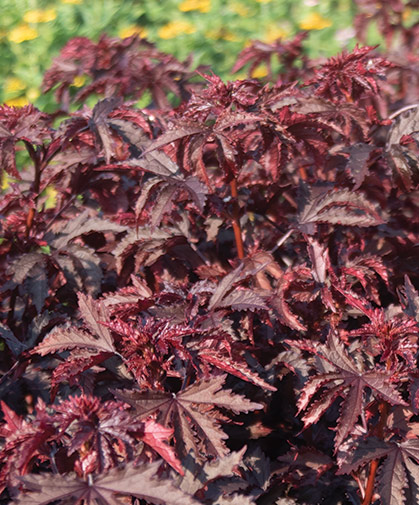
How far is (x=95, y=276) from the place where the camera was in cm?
187

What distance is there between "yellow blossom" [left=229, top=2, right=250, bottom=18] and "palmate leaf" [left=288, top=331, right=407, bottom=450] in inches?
202

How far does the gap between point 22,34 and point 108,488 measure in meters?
5.38

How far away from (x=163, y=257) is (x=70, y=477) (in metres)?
1.03

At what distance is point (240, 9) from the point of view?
6.03 m

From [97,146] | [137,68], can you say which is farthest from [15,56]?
[97,146]

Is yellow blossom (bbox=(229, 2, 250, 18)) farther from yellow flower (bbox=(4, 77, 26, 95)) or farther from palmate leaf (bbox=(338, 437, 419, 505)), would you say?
palmate leaf (bbox=(338, 437, 419, 505))

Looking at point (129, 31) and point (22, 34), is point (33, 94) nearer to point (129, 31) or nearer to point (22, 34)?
point (22, 34)

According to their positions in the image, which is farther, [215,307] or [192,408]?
[215,307]

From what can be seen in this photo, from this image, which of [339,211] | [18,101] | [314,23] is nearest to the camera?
[339,211]

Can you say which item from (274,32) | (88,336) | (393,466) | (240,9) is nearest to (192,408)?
(88,336)

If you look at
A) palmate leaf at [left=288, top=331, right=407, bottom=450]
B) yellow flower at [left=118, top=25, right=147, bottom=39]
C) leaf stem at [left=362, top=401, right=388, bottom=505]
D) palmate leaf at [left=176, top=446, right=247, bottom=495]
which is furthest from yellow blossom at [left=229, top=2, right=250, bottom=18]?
palmate leaf at [left=176, top=446, right=247, bottom=495]

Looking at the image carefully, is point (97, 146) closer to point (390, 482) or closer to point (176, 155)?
point (176, 155)

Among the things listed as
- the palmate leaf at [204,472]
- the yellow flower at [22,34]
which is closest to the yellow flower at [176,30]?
the yellow flower at [22,34]

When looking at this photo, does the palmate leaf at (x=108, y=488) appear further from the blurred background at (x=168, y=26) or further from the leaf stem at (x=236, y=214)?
the blurred background at (x=168, y=26)
